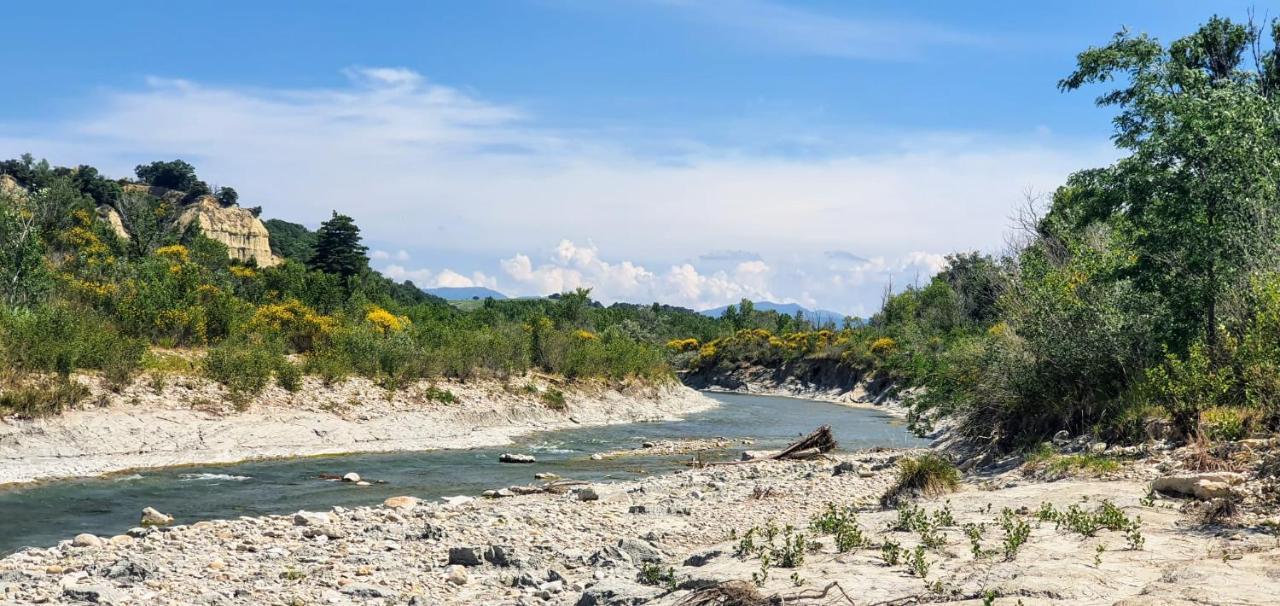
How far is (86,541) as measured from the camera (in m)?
14.6

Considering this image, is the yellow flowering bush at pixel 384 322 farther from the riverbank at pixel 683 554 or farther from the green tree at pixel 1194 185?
the green tree at pixel 1194 185

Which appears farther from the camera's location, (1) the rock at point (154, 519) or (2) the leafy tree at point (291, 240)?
(2) the leafy tree at point (291, 240)

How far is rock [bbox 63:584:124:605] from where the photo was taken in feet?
35.4

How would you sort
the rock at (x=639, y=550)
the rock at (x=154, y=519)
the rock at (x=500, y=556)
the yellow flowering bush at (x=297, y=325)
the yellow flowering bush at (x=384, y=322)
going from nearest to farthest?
1. the rock at (x=639, y=550)
2. the rock at (x=500, y=556)
3. the rock at (x=154, y=519)
4. the yellow flowering bush at (x=297, y=325)
5. the yellow flowering bush at (x=384, y=322)

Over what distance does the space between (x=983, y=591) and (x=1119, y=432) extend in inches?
449

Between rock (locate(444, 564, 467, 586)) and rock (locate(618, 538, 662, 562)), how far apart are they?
2.33 m

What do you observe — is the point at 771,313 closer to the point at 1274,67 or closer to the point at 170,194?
the point at 170,194

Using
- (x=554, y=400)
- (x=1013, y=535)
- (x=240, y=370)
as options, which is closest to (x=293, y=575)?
(x=1013, y=535)

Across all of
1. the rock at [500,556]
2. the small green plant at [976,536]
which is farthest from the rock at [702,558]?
the small green plant at [976,536]

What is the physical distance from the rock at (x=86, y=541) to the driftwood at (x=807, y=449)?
17.5 metres

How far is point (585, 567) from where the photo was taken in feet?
40.0

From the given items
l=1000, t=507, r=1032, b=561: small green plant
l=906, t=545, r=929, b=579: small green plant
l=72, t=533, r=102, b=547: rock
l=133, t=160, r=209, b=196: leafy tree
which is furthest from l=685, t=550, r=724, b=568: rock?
l=133, t=160, r=209, b=196: leafy tree

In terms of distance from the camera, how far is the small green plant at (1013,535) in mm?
9914

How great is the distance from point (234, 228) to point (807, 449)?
92572mm
